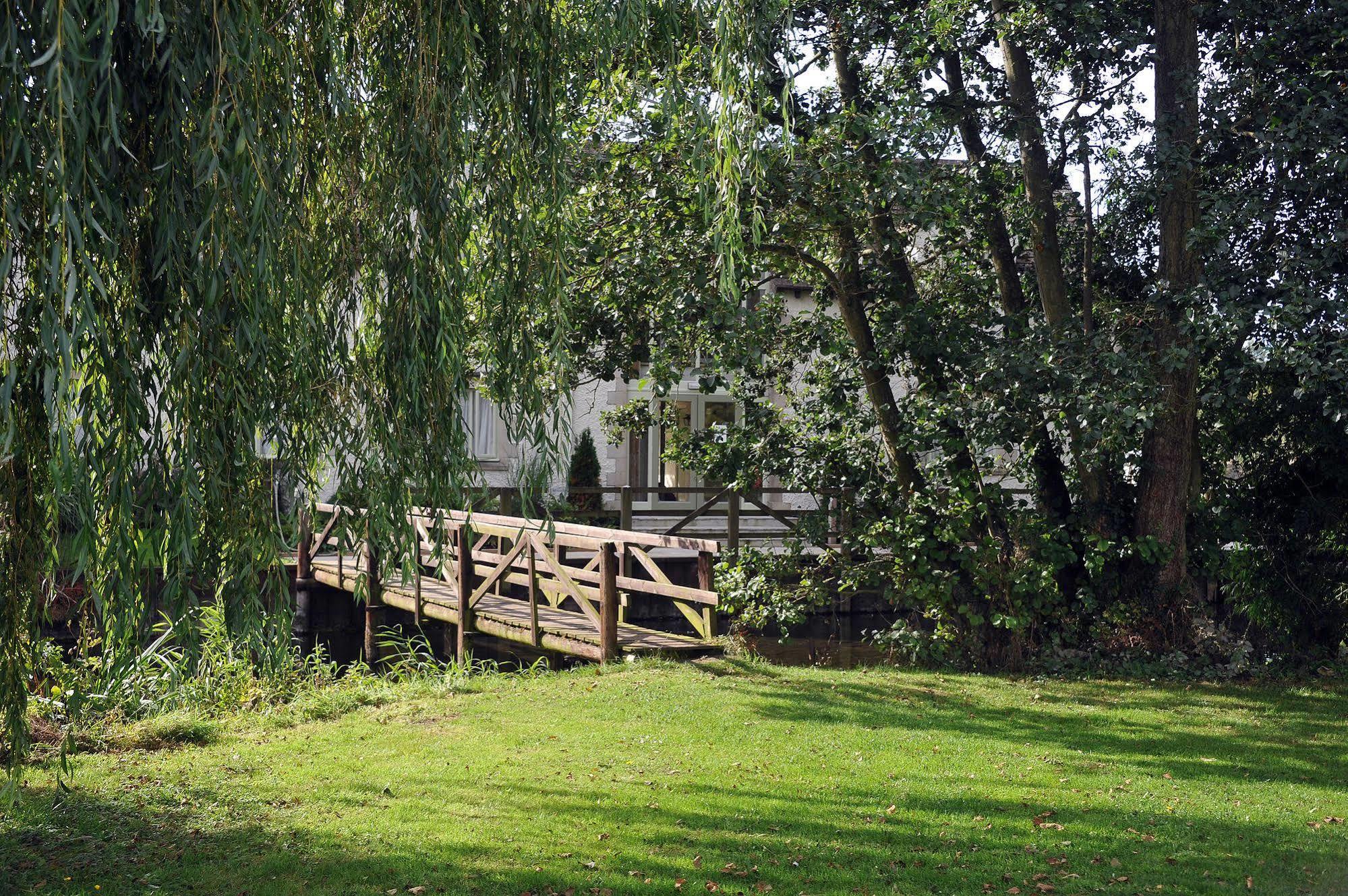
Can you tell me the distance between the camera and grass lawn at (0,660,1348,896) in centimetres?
534

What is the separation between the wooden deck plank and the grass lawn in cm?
137

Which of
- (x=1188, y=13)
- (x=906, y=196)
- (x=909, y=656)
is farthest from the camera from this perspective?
(x=909, y=656)

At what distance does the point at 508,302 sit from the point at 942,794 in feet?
12.3

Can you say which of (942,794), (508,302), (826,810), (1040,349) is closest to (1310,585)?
(1040,349)

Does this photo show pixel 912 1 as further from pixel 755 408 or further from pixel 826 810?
pixel 826 810

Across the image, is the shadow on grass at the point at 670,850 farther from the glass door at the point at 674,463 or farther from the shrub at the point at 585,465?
the glass door at the point at 674,463

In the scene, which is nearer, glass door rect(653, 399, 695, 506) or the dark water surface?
the dark water surface

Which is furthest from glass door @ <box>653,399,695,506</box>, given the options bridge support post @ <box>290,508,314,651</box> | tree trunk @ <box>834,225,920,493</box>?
tree trunk @ <box>834,225,920,493</box>

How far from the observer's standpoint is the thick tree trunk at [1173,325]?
10.1 meters

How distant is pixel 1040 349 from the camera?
10.3 m

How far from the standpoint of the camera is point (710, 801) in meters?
6.51

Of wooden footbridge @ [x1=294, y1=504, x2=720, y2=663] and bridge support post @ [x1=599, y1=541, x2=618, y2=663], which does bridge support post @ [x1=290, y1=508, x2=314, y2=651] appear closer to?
wooden footbridge @ [x1=294, y1=504, x2=720, y2=663]

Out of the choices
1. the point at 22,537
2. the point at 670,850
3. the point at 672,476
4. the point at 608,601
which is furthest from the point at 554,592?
the point at 672,476

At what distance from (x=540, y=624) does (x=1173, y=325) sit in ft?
21.8
